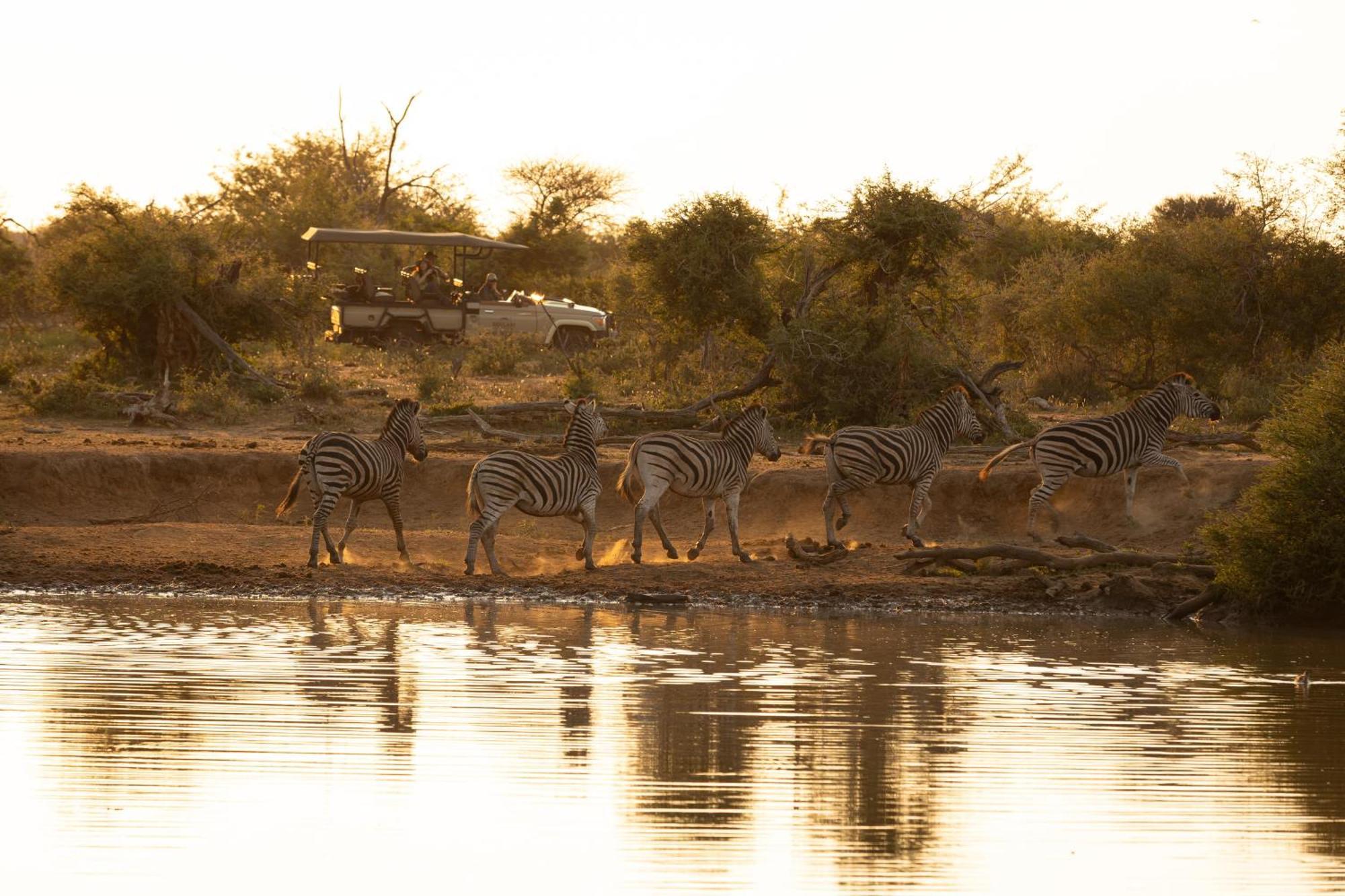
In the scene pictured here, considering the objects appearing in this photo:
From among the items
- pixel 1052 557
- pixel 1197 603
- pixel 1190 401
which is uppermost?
pixel 1190 401

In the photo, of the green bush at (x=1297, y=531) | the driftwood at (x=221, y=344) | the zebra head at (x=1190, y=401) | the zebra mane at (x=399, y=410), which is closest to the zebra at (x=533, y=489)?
the zebra mane at (x=399, y=410)

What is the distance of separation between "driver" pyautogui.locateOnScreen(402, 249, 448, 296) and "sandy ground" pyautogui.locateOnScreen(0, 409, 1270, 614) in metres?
12.5

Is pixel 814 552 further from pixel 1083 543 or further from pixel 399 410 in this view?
pixel 399 410

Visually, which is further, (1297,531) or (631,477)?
(631,477)

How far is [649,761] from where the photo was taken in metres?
9.05

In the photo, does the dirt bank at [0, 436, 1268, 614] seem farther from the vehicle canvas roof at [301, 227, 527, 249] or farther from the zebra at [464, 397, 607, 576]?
the vehicle canvas roof at [301, 227, 527, 249]

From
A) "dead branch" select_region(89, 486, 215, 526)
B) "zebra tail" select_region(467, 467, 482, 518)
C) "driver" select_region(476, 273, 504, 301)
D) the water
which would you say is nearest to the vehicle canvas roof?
"driver" select_region(476, 273, 504, 301)

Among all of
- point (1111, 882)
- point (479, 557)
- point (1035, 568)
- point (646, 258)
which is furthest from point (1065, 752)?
point (646, 258)

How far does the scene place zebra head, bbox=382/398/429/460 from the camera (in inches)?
714

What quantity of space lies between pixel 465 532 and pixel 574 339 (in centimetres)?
1860

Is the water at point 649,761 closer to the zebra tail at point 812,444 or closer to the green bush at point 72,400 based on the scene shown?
the zebra tail at point 812,444

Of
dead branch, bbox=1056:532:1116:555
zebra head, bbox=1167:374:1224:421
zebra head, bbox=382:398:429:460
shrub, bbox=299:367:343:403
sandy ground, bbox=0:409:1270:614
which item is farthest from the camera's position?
shrub, bbox=299:367:343:403

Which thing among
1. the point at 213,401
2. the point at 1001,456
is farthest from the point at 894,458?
the point at 213,401

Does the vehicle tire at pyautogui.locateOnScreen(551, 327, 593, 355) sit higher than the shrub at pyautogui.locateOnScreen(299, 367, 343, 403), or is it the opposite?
the vehicle tire at pyautogui.locateOnScreen(551, 327, 593, 355)
